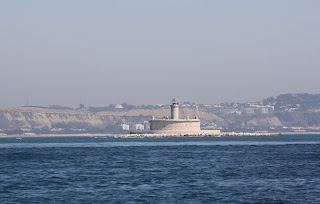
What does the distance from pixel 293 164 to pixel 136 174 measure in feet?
48.1

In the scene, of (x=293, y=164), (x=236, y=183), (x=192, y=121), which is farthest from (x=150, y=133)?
(x=236, y=183)

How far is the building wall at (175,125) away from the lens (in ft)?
520

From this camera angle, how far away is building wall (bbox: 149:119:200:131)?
158375mm

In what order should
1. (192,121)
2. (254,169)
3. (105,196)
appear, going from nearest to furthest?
(105,196), (254,169), (192,121)

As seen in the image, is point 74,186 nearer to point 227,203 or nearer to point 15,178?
point 15,178

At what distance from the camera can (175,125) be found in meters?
159

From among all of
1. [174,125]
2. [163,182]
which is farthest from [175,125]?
[163,182]

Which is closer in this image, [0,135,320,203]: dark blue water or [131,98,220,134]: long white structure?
[0,135,320,203]: dark blue water

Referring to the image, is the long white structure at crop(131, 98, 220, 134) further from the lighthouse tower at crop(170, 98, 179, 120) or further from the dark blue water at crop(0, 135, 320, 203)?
the dark blue water at crop(0, 135, 320, 203)

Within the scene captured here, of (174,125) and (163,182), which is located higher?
(174,125)

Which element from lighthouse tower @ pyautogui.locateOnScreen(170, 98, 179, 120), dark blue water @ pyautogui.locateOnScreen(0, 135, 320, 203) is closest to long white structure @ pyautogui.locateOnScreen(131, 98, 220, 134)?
lighthouse tower @ pyautogui.locateOnScreen(170, 98, 179, 120)

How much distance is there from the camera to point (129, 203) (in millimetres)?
33562

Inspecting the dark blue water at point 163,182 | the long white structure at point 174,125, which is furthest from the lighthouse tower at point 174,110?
the dark blue water at point 163,182

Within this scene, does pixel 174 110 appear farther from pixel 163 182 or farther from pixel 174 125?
pixel 163 182
